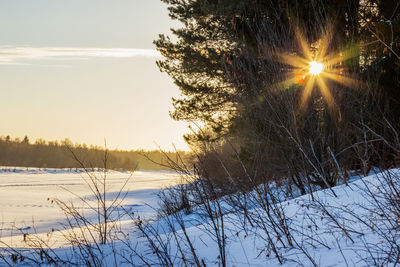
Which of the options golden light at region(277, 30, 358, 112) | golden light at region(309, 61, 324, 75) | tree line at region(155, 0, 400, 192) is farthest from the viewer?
golden light at region(309, 61, 324, 75)

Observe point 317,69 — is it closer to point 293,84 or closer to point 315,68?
point 315,68

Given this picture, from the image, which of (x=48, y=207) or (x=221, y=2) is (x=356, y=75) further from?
(x=48, y=207)

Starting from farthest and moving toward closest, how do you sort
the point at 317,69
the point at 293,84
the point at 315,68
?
1. the point at 315,68
2. the point at 317,69
3. the point at 293,84

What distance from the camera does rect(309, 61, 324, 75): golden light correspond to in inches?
240

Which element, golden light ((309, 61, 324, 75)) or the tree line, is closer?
the tree line

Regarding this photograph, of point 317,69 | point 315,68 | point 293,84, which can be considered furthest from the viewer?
point 315,68

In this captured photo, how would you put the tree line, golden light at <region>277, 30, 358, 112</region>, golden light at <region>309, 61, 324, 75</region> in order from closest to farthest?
the tree line → golden light at <region>277, 30, 358, 112</region> → golden light at <region>309, 61, 324, 75</region>

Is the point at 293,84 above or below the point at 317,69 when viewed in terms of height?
below

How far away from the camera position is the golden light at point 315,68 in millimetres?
6098

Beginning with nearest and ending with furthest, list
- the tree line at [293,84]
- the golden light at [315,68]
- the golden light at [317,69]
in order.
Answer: the tree line at [293,84] < the golden light at [317,69] < the golden light at [315,68]

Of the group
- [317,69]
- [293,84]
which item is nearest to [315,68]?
[317,69]

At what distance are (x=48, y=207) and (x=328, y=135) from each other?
11063mm

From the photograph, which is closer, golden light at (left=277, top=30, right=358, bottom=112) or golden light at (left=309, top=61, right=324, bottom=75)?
golden light at (left=277, top=30, right=358, bottom=112)

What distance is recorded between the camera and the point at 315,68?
6230 millimetres
